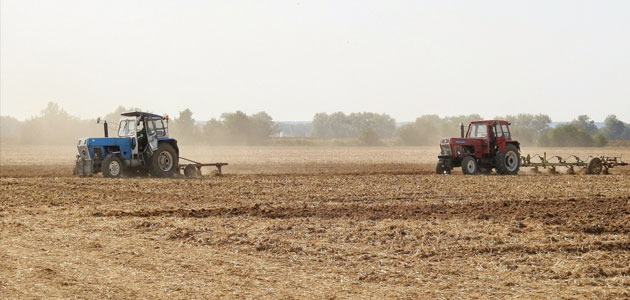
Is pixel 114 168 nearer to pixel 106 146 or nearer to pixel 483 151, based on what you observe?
pixel 106 146

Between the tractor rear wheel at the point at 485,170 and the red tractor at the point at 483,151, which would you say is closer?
the red tractor at the point at 483,151

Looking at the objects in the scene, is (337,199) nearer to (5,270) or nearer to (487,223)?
(487,223)

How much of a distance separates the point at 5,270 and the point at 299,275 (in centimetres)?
407

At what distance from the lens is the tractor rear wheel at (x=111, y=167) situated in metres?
25.8

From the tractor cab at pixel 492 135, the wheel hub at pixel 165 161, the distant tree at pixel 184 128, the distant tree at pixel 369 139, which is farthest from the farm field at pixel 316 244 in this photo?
the distant tree at pixel 369 139

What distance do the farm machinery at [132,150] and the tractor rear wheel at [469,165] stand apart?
10446 mm

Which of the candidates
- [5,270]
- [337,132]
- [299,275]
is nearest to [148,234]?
[5,270]

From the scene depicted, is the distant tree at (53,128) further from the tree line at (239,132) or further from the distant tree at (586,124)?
the distant tree at (586,124)

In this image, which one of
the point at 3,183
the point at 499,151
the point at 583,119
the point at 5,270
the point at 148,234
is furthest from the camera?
the point at 583,119

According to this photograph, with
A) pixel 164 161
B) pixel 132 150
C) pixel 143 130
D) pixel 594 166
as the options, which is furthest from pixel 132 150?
pixel 594 166

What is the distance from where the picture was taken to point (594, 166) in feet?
95.3

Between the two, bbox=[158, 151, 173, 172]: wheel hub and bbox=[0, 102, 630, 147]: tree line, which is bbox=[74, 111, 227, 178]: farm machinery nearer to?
bbox=[158, 151, 173, 172]: wheel hub

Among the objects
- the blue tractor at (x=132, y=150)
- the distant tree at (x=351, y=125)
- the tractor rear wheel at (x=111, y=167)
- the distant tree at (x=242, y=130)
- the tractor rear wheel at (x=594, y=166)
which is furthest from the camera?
the distant tree at (x=351, y=125)

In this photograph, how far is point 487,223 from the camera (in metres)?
13.9
